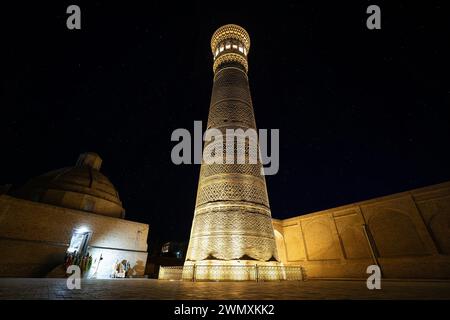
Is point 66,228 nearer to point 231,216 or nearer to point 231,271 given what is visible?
point 231,216

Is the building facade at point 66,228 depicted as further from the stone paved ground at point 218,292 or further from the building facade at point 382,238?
the building facade at point 382,238

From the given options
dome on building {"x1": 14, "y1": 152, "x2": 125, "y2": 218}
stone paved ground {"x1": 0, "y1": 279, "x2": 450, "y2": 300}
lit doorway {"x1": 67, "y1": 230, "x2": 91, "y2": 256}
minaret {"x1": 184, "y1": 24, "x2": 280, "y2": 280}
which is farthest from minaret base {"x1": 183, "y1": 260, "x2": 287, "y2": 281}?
dome on building {"x1": 14, "y1": 152, "x2": 125, "y2": 218}

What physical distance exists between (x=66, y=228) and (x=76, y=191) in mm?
2825

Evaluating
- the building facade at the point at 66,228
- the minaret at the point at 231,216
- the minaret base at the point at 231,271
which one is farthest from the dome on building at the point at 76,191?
the minaret base at the point at 231,271

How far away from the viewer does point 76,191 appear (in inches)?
569

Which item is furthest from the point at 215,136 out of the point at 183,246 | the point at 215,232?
the point at 183,246

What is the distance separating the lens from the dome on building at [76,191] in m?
13.9

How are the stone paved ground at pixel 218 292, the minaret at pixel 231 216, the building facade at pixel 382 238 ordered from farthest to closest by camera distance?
1. the building facade at pixel 382 238
2. the minaret at pixel 231 216
3. the stone paved ground at pixel 218 292

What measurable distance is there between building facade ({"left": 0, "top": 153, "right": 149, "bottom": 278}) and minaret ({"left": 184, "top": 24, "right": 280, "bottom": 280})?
827 cm

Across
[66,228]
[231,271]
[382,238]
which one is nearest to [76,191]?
[66,228]

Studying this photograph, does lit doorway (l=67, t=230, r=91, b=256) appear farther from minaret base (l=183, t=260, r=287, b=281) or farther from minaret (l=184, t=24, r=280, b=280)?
minaret base (l=183, t=260, r=287, b=281)

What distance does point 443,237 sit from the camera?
885 centimetres

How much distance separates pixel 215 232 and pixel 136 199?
2310 cm
